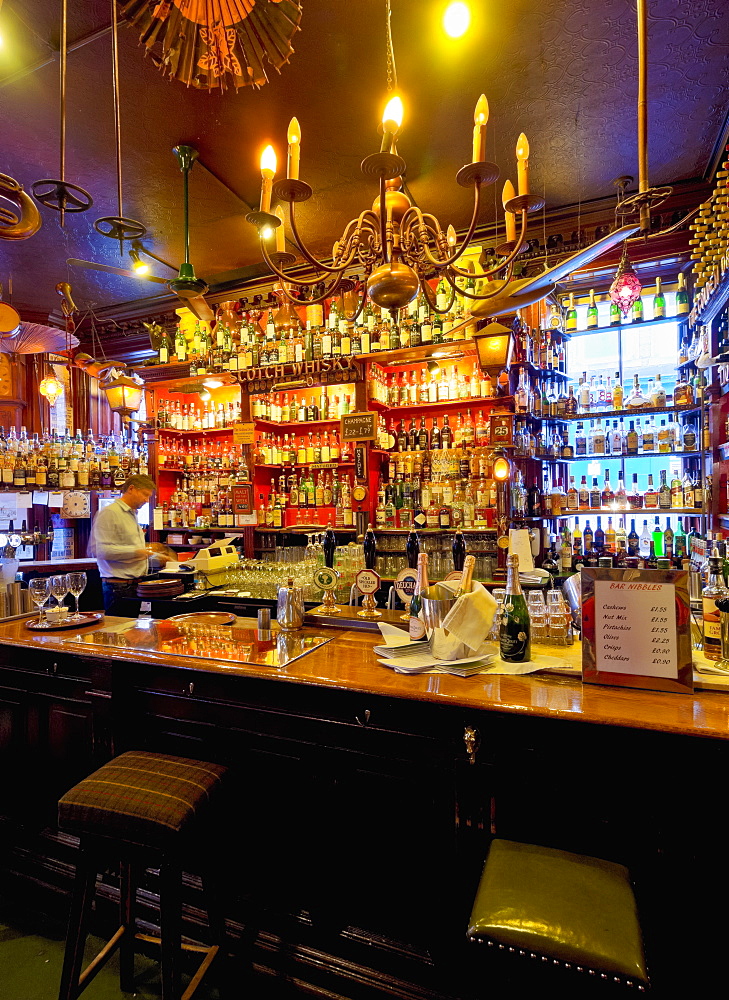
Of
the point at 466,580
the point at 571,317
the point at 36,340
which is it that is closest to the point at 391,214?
the point at 466,580

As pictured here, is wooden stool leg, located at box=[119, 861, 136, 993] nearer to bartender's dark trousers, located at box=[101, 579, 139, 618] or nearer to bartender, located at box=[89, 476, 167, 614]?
bartender's dark trousers, located at box=[101, 579, 139, 618]

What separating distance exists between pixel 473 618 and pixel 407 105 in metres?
3.14

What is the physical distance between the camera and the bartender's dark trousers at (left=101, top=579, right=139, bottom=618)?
420 centimetres

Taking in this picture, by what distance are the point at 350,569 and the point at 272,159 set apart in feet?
7.14

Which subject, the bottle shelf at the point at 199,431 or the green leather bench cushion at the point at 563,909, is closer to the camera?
the green leather bench cushion at the point at 563,909

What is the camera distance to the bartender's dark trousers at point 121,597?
4195 mm

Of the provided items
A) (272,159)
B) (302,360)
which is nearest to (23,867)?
(272,159)

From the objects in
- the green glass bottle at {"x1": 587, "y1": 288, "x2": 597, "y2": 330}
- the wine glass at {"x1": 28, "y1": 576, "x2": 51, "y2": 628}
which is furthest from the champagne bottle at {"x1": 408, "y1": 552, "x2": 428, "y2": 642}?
the green glass bottle at {"x1": 587, "y1": 288, "x2": 597, "y2": 330}

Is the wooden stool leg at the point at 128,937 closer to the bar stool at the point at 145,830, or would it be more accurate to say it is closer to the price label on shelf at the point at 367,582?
the bar stool at the point at 145,830

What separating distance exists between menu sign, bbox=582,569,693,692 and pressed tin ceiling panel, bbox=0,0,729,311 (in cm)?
278

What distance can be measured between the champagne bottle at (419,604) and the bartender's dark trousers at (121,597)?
2.84 metres

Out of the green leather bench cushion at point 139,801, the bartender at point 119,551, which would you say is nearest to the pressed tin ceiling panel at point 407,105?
the bartender at point 119,551

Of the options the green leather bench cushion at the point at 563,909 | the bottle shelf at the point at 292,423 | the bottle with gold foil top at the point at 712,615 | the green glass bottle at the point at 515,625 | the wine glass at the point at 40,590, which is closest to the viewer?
the green leather bench cushion at the point at 563,909

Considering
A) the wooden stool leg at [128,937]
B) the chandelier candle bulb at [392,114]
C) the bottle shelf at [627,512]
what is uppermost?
the chandelier candle bulb at [392,114]
